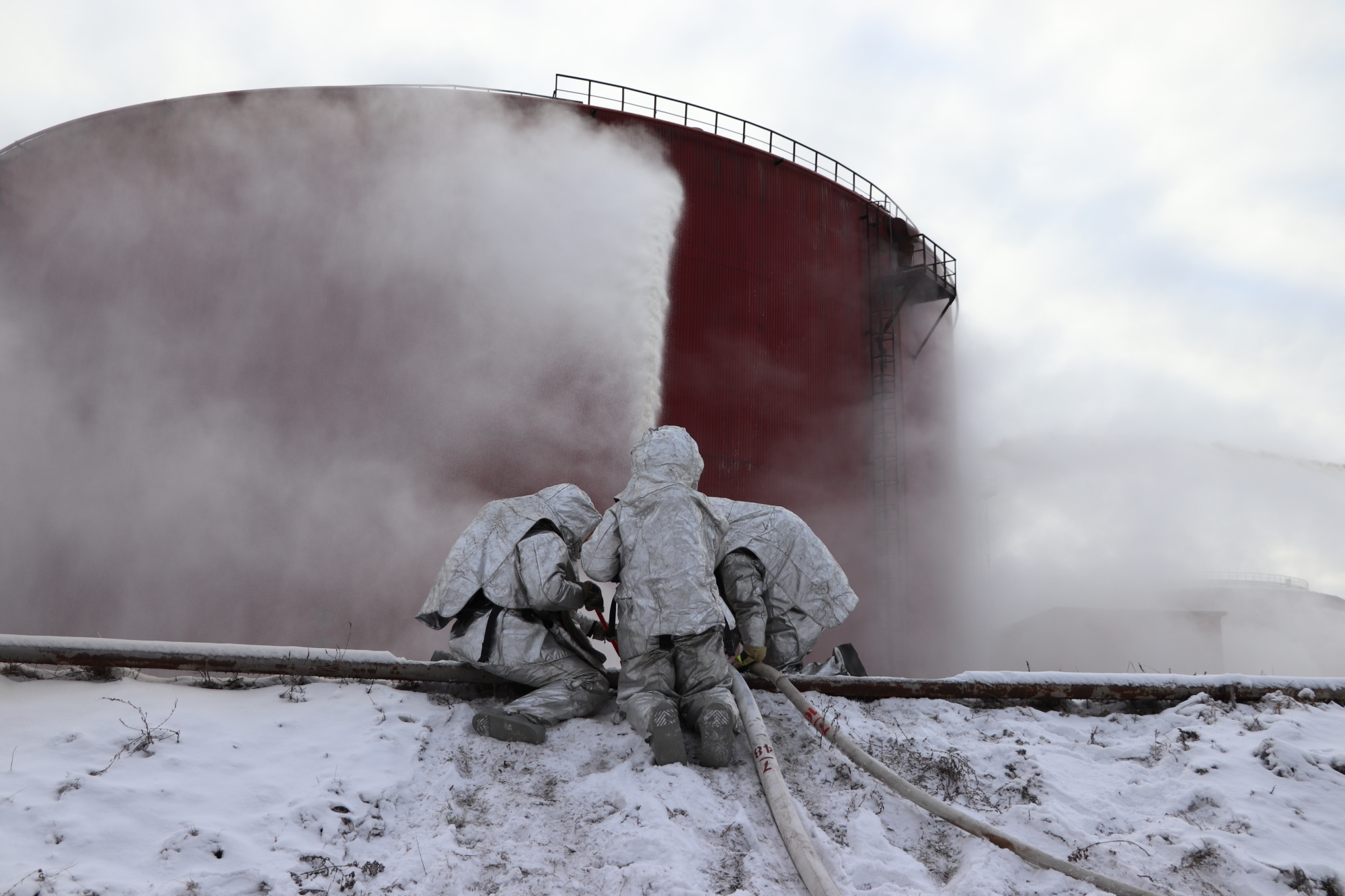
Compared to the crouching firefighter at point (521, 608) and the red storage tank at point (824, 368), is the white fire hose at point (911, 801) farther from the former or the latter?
the red storage tank at point (824, 368)

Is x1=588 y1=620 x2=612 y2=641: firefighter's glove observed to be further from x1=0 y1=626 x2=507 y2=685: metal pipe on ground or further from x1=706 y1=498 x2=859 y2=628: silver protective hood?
x1=706 y1=498 x2=859 y2=628: silver protective hood

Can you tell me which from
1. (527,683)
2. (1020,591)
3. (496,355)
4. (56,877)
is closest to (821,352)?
(496,355)

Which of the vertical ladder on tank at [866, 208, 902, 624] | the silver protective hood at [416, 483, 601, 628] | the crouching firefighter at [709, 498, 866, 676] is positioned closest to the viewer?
the silver protective hood at [416, 483, 601, 628]

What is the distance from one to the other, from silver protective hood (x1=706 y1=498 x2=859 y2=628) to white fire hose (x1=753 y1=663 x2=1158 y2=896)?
0.66 meters

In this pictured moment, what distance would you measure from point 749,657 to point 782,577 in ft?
1.70

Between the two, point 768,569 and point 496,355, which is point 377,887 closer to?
point 768,569

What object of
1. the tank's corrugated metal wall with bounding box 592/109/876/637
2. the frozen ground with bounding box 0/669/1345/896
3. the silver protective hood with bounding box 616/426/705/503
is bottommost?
the frozen ground with bounding box 0/669/1345/896

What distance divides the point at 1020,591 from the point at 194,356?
639 inches

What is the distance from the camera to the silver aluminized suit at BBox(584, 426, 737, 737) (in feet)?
14.3

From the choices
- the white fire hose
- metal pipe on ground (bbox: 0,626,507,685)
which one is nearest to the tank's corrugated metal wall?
metal pipe on ground (bbox: 0,626,507,685)

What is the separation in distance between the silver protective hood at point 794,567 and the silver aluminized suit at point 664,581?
0.49 metres

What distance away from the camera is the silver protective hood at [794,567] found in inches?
202

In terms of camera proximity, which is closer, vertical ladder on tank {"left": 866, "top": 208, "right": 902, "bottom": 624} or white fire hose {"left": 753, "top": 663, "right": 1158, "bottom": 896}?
white fire hose {"left": 753, "top": 663, "right": 1158, "bottom": 896}

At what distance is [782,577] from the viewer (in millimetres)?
5176
